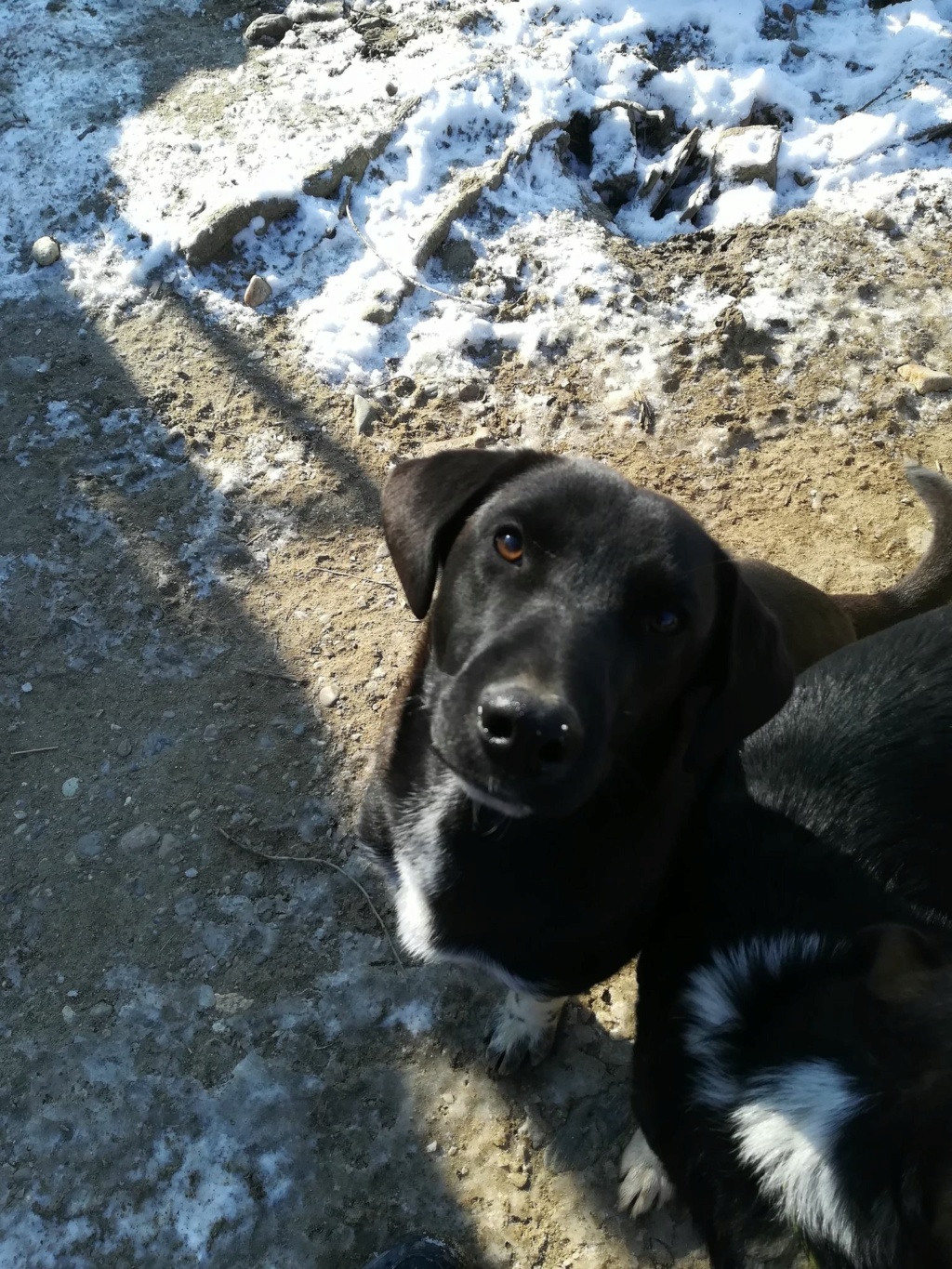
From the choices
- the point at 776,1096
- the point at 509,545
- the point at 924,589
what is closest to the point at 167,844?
the point at 509,545

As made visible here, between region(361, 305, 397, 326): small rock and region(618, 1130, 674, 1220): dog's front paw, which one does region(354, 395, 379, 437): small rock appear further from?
region(618, 1130, 674, 1220): dog's front paw

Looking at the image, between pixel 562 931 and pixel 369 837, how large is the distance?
670mm

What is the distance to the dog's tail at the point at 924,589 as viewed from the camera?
3.31 metres

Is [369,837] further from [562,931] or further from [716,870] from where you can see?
[716,870]

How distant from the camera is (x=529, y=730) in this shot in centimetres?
180

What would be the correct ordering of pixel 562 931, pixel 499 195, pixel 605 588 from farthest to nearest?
1. pixel 499 195
2. pixel 562 931
3. pixel 605 588

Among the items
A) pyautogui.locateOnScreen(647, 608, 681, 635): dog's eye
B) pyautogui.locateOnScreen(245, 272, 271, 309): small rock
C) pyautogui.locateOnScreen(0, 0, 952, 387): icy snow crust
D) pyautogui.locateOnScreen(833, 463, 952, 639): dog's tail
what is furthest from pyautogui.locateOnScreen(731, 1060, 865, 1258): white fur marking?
pyautogui.locateOnScreen(245, 272, 271, 309): small rock

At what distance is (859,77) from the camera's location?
508 cm

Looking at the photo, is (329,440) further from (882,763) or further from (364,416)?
(882,763)

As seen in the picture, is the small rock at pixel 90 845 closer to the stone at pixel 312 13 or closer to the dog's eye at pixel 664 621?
the dog's eye at pixel 664 621

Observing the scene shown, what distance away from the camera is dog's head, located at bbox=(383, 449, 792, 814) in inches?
74.2

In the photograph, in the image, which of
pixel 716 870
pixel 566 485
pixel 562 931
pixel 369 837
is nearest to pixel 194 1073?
pixel 369 837

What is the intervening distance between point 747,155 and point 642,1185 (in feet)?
15.1

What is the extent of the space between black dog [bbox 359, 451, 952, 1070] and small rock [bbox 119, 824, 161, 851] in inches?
42.9
